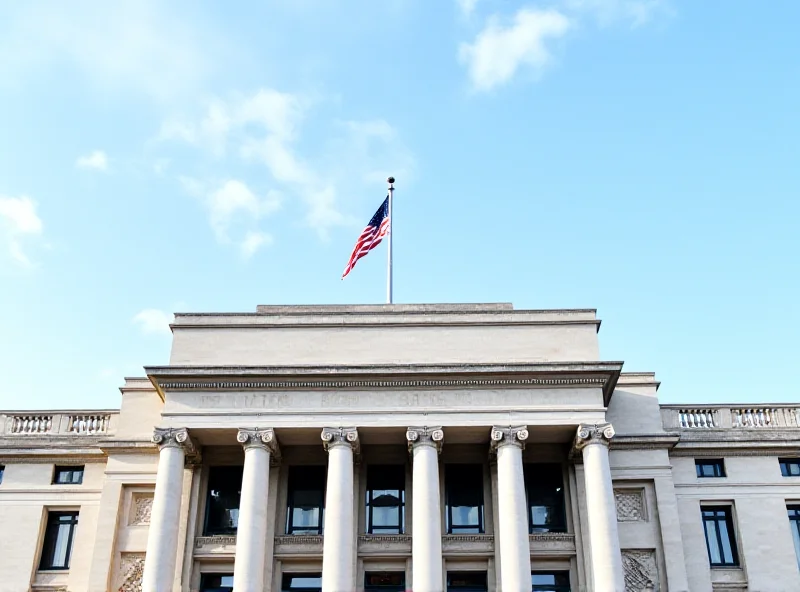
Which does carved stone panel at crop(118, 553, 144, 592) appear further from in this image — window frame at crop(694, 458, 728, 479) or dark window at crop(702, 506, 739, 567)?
window frame at crop(694, 458, 728, 479)

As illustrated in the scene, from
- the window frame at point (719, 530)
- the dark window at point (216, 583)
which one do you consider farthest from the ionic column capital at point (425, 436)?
the window frame at point (719, 530)

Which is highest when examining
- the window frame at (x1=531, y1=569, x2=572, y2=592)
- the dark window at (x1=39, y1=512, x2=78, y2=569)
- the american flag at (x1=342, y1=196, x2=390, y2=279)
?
the american flag at (x1=342, y1=196, x2=390, y2=279)

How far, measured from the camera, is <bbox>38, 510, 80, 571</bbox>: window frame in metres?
34.8

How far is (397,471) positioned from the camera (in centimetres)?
3512

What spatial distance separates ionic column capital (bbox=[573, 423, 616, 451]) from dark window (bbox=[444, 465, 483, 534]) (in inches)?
169

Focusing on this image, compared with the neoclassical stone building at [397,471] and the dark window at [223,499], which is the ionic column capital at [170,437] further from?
the dark window at [223,499]

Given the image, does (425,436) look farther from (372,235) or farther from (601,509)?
(372,235)

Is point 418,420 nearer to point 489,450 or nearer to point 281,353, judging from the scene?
point 489,450

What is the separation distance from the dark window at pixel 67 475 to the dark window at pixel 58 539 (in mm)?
1162

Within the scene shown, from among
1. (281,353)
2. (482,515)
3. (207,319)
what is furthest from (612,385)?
(207,319)

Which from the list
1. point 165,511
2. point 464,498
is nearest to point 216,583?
point 165,511

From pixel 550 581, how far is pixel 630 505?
407cm

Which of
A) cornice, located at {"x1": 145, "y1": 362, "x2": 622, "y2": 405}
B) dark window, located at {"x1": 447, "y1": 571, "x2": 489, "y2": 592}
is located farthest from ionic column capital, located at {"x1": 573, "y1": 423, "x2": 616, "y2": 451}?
dark window, located at {"x1": 447, "y1": 571, "x2": 489, "y2": 592}

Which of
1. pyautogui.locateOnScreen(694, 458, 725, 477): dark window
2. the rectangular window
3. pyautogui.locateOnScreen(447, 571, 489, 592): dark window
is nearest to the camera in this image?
pyautogui.locateOnScreen(447, 571, 489, 592): dark window
